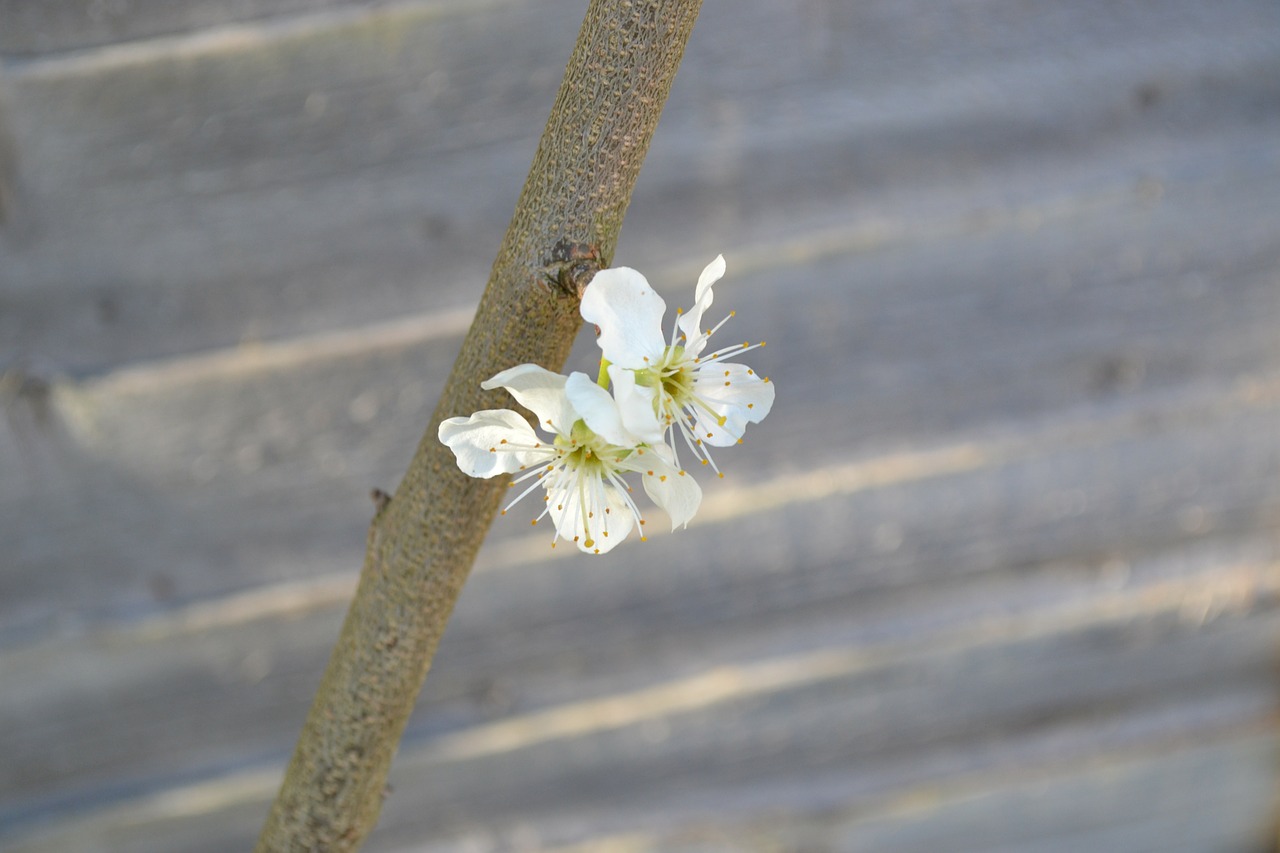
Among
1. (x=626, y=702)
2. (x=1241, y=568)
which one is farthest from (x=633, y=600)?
(x=1241, y=568)

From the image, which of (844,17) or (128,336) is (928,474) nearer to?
(844,17)

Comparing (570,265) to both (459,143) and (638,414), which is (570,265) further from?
(459,143)

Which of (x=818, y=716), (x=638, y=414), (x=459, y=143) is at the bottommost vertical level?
(x=638, y=414)

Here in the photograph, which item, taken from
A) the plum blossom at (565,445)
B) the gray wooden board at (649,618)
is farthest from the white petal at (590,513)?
the gray wooden board at (649,618)

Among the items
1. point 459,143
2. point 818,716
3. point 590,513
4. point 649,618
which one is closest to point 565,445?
point 590,513

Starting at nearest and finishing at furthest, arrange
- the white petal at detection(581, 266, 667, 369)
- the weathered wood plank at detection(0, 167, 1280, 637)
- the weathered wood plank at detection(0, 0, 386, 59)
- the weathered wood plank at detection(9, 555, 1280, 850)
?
the white petal at detection(581, 266, 667, 369) → the weathered wood plank at detection(0, 0, 386, 59) → the weathered wood plank at detection(0, 167, 1280, 637) → the weathered wood plank at detection(9, 555, 1280, 850)

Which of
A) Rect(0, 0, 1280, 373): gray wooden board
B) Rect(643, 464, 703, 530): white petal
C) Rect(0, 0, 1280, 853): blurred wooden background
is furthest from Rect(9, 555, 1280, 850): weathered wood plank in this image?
Rect(643, 464, 703, 530): white petal

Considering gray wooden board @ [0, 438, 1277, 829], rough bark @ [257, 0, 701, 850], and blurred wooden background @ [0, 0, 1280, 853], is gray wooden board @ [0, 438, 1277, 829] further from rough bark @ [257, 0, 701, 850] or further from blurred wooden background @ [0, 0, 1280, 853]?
rough bark @ [257, 0, 701, 850]

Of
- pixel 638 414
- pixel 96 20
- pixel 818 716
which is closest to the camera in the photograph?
pixel 638 414
